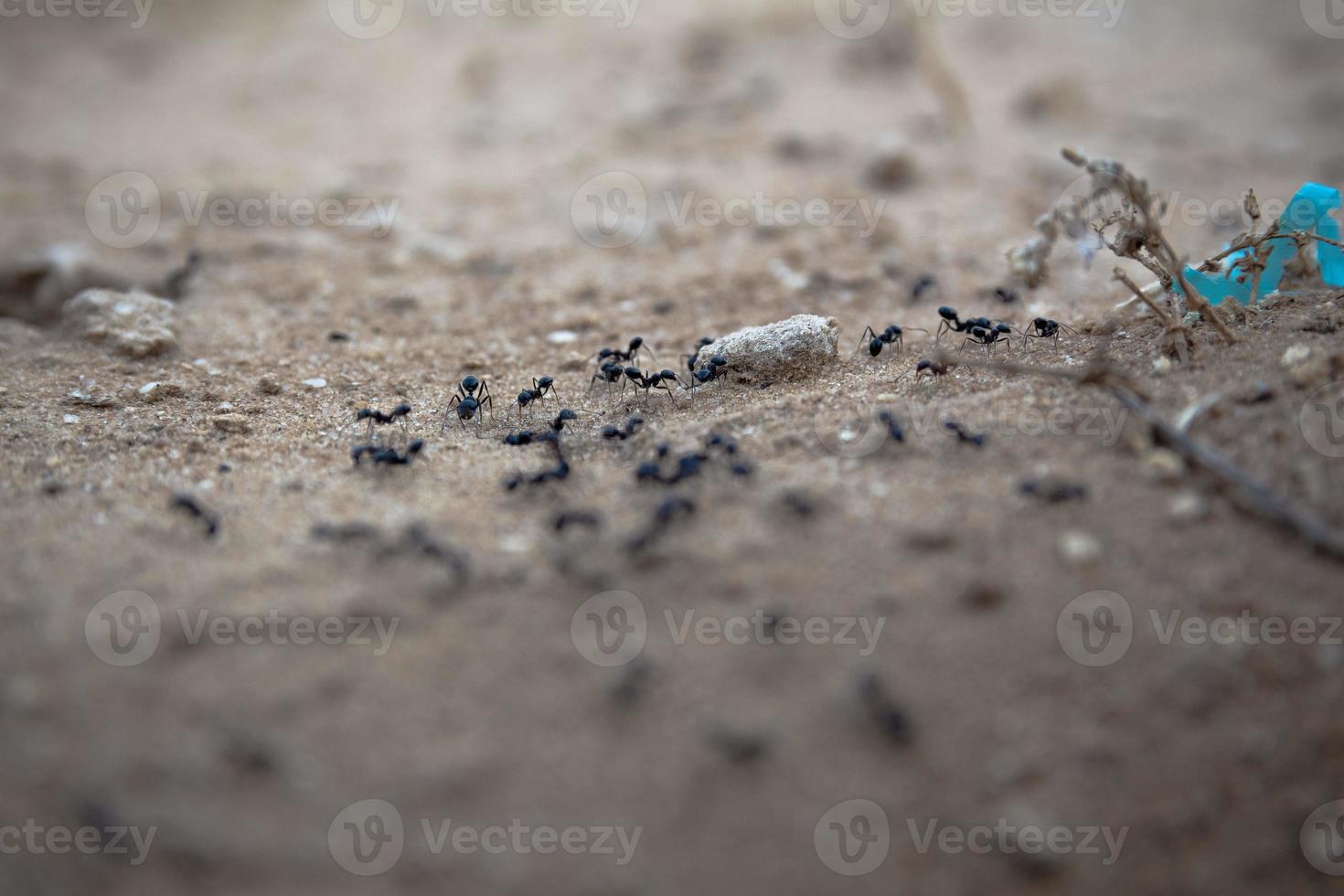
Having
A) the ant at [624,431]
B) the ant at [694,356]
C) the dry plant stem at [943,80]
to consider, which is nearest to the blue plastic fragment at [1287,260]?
the ant at [694,356]

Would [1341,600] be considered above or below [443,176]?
below

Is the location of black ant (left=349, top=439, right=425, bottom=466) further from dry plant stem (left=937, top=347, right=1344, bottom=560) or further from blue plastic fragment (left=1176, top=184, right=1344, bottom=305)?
blue plastic fragment (left=1176, top=184, right=1344, bottom=305)

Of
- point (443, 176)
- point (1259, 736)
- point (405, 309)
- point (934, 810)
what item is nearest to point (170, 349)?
point (405, 309)

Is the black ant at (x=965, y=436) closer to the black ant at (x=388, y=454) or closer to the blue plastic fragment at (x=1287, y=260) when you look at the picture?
the blue plastic fragment at (x=1287, y=260)

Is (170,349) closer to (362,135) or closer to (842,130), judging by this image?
(362,135)

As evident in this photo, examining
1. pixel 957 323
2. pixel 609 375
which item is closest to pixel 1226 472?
pixel 957 323

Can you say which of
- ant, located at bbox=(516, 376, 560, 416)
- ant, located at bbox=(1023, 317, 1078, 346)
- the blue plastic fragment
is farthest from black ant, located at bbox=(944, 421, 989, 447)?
ant, located at bbox=(516, 376, 560, 416)
